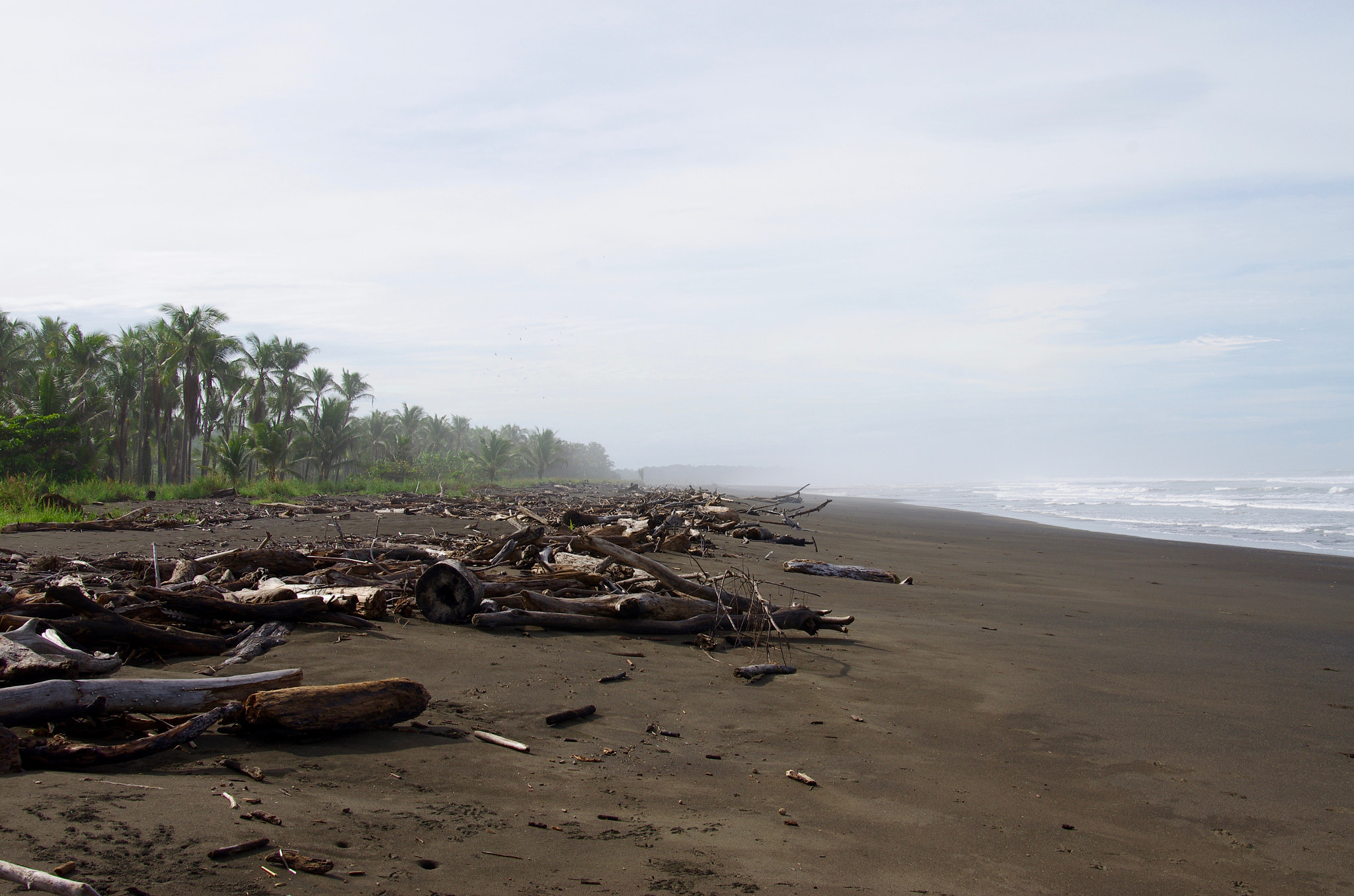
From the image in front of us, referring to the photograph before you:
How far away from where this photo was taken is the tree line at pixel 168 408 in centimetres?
2544

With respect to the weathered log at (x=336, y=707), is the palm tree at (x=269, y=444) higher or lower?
higher

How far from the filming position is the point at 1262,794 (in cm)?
358

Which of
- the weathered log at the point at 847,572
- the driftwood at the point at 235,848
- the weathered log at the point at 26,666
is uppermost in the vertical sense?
the weathered log at the point at 26,666

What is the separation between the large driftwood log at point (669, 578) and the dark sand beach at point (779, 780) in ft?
2.30

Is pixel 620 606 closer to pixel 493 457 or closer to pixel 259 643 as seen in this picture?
pixel 259 643

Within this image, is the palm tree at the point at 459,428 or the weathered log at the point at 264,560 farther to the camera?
the palm tree at the point at 459,428

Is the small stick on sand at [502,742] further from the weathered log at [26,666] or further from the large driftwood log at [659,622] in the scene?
the large driftwood log at [659,622]

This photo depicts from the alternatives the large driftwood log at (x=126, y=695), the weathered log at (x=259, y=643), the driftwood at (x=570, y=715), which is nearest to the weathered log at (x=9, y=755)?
the large driftwood log at (x=126, y=695)

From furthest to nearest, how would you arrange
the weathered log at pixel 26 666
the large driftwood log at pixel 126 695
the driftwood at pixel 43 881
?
the weathered log at pixel 26 666, the large driftwood log at pixel 126 695, the driftwood at pixel 43 881

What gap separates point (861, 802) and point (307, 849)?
2.20 m

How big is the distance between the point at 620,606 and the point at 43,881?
4534 millimetres

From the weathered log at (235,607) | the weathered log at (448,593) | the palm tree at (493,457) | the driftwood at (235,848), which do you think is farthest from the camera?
the palm tree at (493,457)

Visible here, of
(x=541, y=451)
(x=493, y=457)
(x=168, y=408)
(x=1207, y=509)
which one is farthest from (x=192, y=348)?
(x=1207, y=509)

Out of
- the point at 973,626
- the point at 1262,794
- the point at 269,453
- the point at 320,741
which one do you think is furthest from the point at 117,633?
the point at 269,453
